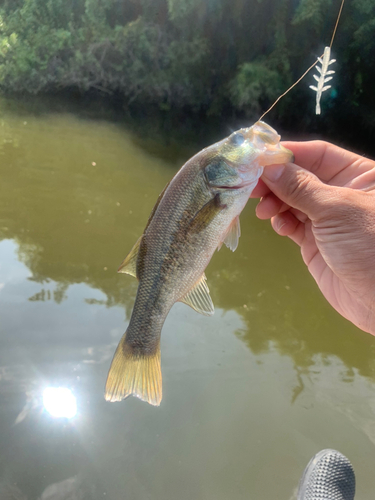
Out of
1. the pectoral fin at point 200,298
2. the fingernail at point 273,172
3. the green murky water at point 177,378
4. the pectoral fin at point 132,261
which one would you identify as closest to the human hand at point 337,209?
the fingernail at point 273,172

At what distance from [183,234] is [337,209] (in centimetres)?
87

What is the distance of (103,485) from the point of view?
317 cm

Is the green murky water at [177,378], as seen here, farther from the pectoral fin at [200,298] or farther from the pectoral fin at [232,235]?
the pectoral fin at [232,235]

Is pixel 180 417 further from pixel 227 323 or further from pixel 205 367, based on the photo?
pixel 227 323

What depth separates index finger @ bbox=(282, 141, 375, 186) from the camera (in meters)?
2.67

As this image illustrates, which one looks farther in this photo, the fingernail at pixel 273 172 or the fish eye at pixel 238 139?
the fingernail at pixel 273 172

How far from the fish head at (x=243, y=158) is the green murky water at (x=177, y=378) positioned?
2.63 meters

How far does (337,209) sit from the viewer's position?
206 cm

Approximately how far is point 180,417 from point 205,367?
0.65 m

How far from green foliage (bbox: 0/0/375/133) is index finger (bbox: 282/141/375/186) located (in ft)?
46.9

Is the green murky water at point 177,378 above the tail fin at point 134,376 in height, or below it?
below

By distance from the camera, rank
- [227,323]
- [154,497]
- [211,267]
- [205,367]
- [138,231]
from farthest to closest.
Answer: [138,231], [211,267], [227,323], [205,367], [154,497]

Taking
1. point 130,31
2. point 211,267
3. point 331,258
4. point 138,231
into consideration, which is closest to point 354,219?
point 331,258

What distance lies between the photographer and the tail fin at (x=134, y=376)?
6.95 ft
